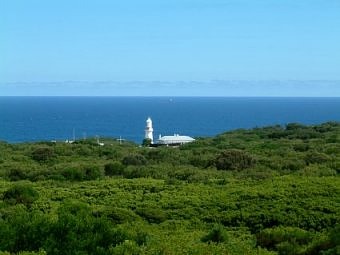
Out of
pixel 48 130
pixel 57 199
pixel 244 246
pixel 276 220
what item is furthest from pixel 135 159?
pixel 48 130

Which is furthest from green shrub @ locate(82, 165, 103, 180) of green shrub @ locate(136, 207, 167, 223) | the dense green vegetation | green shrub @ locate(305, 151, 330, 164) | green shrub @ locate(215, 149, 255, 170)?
green shrub @ locate(305, 151, 330, 164)

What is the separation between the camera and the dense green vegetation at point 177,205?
11.2 meters

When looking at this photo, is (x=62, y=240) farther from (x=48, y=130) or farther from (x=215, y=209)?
(x=48, y=130)

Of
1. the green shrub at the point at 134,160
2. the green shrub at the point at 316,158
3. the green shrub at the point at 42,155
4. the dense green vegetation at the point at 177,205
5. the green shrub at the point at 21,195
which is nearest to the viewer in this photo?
the dense green vegetation at the point at 177,205

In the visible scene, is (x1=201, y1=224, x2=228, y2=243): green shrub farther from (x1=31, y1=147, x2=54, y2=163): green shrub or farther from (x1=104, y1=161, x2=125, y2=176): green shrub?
(x1=31, y1=147, x2=54, y2=163): green shrub

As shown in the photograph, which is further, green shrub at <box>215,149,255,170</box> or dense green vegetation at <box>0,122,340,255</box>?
green shrub at <box>215,149,255,170</box>

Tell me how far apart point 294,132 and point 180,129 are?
67695mm

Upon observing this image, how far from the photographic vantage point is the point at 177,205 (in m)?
17.9

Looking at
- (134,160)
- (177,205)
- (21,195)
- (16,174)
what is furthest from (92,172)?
(177,205)

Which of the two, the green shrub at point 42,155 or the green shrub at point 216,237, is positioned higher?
the green shrub at point 216,237

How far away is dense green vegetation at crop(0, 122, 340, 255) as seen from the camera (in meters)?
11.2

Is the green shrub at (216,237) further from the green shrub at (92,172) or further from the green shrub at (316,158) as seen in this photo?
the green shrub at (316,158)

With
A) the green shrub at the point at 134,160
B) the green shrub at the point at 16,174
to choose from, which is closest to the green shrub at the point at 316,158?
the green shrub at the point at 134,160

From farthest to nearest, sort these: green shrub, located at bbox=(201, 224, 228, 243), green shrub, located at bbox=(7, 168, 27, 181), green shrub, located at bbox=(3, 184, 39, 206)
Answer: green shrub, located at bbox=(7, 168, 27, 181)
green shrub, located at bbox=(3, 184, 39, 206)
green shrub, located at bbox=(201, 224, 228, 243)
